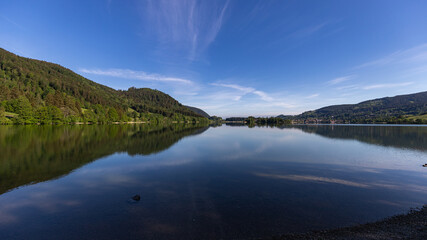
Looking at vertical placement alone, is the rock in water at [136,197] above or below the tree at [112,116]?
below

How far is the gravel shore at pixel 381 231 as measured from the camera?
8.98 meters

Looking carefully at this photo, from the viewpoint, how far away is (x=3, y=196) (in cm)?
1341

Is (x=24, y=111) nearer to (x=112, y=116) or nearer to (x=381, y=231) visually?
(x=112, y=116)

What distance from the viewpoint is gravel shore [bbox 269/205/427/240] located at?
8984mm

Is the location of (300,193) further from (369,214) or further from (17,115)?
(17,115)

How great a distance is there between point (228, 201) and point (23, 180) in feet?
64.6

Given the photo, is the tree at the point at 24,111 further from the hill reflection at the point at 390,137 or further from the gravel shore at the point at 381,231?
the hill reflection at the point at 390,137

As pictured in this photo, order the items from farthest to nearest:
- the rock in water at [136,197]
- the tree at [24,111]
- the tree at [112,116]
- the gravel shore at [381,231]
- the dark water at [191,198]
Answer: the tree at [112,116]
the tree at [24,111]
the rock in water at [136,197]
the dark water at [191,198]
the gravel shore at [381,231]

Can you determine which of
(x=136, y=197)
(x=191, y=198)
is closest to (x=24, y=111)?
(x=136, y=197)

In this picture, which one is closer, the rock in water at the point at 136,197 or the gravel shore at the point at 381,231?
the gravel shore at the point at 381,231

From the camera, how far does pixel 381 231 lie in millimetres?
9484

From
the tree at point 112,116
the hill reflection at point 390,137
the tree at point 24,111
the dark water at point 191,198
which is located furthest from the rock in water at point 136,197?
the tree at point 112,116

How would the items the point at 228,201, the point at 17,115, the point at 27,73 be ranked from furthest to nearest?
the point at 27,73, the point at 17,115, the point at 228,201

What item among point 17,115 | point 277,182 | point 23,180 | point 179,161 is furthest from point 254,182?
point 17,115
